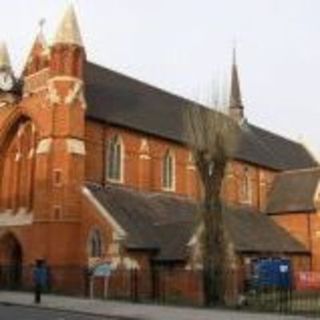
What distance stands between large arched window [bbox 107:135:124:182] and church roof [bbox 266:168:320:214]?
15916mm

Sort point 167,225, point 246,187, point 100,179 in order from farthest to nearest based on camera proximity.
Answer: point 246,187 < point 100,179 < point 167,225

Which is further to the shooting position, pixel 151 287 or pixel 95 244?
pixel 95 244

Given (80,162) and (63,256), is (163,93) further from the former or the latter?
(63,256)

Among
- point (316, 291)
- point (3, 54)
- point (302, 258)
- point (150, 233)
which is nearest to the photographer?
point (316, 291)

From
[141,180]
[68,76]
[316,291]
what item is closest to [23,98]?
[68,76]

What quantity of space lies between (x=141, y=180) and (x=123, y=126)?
3662 millimetres

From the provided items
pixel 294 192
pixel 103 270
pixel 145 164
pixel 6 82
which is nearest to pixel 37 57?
pixel 6 82

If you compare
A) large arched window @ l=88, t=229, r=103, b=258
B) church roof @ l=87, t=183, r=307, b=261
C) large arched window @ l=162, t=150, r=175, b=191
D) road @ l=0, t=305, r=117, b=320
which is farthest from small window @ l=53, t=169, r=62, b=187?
road @ l=0, t=305, r=117, b=320

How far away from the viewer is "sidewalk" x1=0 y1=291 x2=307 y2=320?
24.4 metres

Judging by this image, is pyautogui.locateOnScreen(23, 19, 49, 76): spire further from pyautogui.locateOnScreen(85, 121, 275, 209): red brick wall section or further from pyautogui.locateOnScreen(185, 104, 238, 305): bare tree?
pyautogui.locateOnScreen(185, 104, 238, 305): bare tree

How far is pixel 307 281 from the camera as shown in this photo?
1502 inches

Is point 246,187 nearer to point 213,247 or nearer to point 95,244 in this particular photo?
point 95,244

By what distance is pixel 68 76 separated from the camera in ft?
133

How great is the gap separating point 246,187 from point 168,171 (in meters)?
9.35
